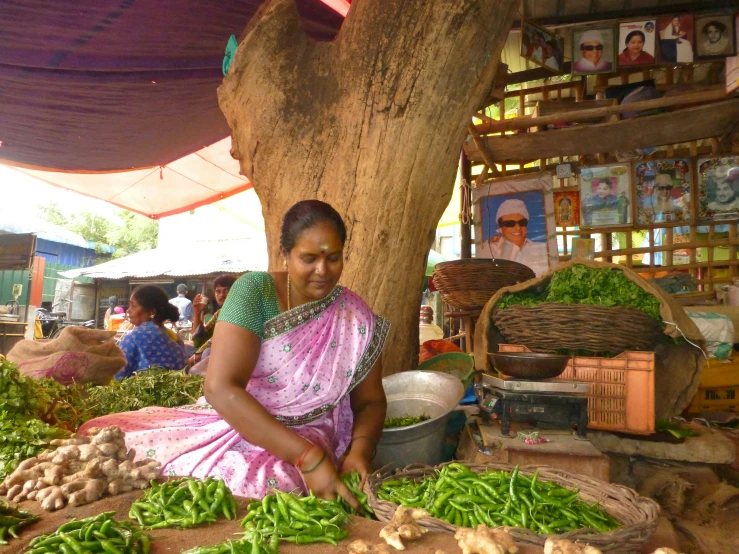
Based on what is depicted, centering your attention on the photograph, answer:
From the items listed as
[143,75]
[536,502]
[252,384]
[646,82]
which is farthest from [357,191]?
[646,82]

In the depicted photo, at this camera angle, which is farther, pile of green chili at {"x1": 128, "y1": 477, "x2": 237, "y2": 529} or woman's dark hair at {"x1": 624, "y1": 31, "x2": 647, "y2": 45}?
woman's dark hair at {"x1": 624, "y1": 31, "x2": 647, "y2": 45}

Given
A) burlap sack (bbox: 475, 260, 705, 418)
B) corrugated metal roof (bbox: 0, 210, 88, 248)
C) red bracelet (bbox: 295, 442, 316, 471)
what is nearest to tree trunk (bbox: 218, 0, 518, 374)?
burlap sack (bbox: 475, 260, 705, 418)

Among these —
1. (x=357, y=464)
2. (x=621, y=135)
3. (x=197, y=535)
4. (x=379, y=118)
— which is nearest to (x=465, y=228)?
(x=621, y=135)

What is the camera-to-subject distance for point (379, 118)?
12.2ft

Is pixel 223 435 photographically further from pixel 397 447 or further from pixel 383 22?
pixel 383 22

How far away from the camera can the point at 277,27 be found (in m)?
3.97

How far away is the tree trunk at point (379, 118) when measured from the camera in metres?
3.66

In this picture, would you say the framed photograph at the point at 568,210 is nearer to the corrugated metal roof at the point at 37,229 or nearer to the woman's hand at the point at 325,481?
the woman's hand at the point at 325,481

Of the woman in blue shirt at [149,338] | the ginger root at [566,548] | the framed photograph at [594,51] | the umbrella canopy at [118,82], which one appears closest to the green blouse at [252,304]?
the ginger root at [566,548]

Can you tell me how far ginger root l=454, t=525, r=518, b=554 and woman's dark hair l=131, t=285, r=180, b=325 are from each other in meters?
4.58

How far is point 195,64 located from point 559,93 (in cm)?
517

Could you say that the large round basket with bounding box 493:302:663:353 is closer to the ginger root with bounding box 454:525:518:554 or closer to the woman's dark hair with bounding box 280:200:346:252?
the woman's dark hair with bounding box 280:200:346:252

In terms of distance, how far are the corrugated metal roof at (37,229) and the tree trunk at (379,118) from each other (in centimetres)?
1224

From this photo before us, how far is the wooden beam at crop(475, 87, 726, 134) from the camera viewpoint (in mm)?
5520
